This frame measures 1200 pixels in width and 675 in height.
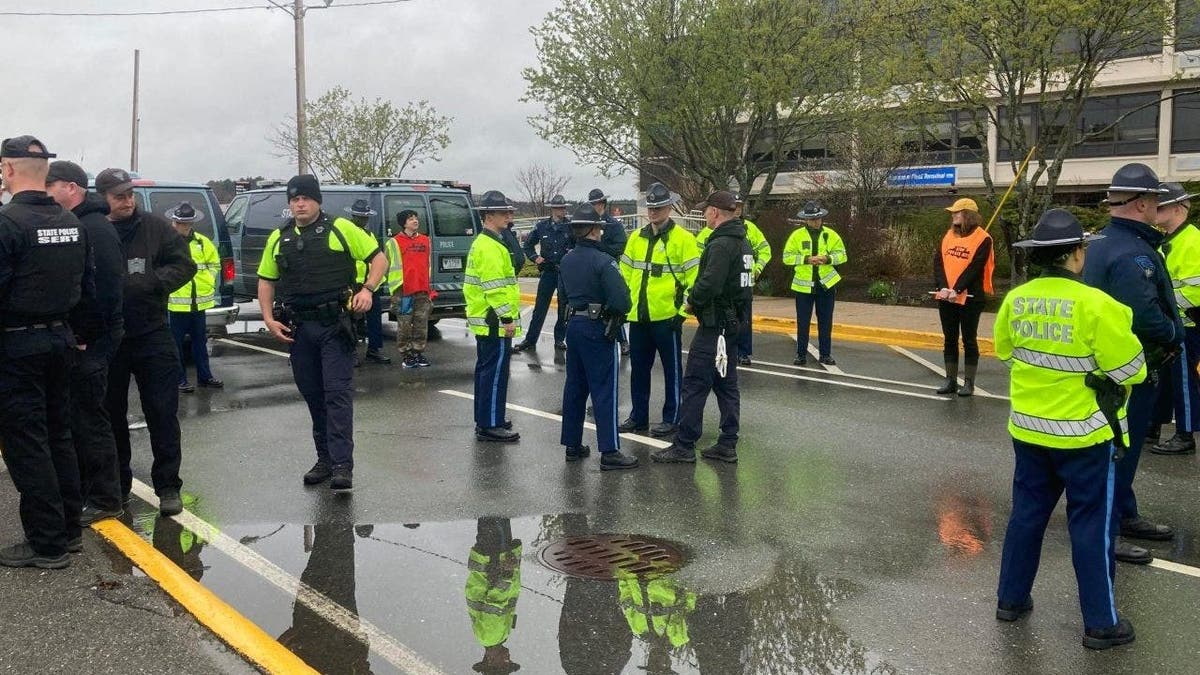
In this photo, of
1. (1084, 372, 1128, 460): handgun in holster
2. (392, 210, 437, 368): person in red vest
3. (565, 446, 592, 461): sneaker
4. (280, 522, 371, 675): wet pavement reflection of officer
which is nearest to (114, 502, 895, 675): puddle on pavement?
(280, 522, 371, 675): wet pavement reflection of officer

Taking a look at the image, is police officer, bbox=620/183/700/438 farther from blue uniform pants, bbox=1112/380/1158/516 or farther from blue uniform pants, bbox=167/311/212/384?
blue uniform pants, bbox=167/311/212/384

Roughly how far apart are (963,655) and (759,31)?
18092 millimetres

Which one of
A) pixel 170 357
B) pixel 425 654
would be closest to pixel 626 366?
pixel 170 357

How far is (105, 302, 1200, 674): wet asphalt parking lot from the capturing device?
4.48 meters

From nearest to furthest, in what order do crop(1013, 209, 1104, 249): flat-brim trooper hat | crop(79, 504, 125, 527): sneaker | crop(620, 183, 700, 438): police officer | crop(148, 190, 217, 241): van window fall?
crop(1013, 209, 1104, 249): flat-brim trooper hat < crop(79, 504, 125, 527): sneaker < crop(620, 183, 700, 438): police officer < crop(148, 190, 217, 241): van window

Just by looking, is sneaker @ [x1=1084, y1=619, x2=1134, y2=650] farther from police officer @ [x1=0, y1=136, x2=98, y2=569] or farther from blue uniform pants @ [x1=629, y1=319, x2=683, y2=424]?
police officer @ [x1=0, y1=136, x2=98, y2=569]

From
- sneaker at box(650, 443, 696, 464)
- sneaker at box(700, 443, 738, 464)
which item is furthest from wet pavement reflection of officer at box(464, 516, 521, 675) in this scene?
sneaker at box(700, 443, 738, 464)

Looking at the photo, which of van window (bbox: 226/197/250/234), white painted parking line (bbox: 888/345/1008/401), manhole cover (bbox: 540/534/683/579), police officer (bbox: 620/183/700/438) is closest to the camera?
manhole cover (bbox: 540/534/683/579)

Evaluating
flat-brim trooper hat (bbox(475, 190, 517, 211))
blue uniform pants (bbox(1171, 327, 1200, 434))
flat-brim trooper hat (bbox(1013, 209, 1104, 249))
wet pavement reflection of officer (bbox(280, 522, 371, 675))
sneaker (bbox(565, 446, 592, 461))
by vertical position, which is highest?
flat-brim trooper hat (bbox(475, 190, 517, 211))

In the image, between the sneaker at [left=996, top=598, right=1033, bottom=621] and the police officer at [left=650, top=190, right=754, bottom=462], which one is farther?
the police officer at [left=650, top=190, right=754, bottom=462]

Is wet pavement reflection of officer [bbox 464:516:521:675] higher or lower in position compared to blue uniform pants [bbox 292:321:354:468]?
lower

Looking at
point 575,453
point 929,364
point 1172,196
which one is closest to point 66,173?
point 575,453

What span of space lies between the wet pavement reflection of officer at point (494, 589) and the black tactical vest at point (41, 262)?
2443 millimetres

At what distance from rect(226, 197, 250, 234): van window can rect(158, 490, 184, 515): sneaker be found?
9207mm
